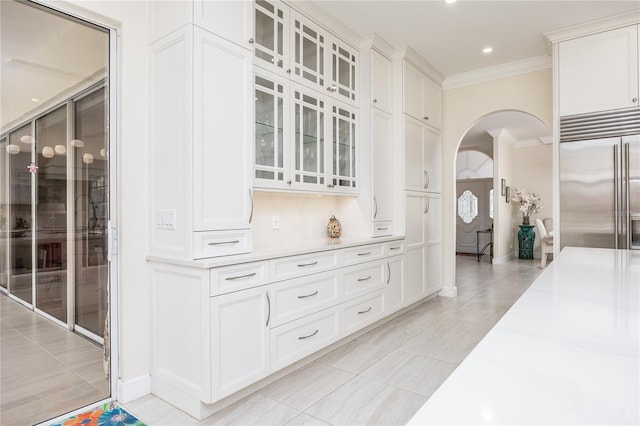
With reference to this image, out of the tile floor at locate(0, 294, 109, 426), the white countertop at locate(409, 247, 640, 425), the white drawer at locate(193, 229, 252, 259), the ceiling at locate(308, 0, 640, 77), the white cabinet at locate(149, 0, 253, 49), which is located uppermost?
the ceiling at locate(308, 0, 640, 77)

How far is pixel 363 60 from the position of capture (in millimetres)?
3846

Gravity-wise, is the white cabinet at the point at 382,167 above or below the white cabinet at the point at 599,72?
below

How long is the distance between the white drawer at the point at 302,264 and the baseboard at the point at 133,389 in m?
1.05

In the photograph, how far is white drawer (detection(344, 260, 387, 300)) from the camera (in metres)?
3.24

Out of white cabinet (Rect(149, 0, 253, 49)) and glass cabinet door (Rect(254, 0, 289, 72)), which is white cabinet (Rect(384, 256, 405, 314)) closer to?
glass cabinet door (Rect(254, 0, 289, 72))

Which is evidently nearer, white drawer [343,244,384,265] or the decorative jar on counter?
white drawer [343,244,384,265]

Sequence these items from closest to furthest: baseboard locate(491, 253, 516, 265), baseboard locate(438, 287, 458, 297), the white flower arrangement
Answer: baseboard locate(438, 287, 458, 297), baseboard locate(491, 253, 516, 265), the white flower arrangement

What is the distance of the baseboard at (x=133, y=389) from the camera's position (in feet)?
7.66

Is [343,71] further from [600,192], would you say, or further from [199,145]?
[600,192]

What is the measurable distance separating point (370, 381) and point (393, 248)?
1.61m

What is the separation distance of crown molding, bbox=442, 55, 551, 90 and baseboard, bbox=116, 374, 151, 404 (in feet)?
15.6

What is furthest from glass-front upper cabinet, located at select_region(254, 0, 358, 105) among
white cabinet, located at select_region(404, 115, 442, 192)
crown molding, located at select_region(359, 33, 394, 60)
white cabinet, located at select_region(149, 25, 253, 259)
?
white cabinet, located at select_region(404, 115, 442, 192)

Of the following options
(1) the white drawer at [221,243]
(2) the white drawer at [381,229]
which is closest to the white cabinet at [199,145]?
(1) the white drawer at [221,243]

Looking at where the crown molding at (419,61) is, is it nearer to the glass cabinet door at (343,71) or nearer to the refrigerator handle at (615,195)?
the glass cabinet door at (343,71)
